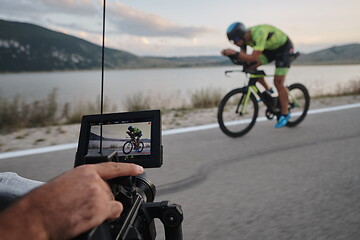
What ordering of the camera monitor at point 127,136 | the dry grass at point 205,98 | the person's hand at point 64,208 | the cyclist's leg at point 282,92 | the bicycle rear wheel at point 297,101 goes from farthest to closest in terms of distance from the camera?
1. the dry grass at point 205,98
2. the bicycle rear wheel at point 297,101
3. the cyclist's leg at point 282,92
4. the camera monitor at point 127,136
5. the person's hand at point 64,208

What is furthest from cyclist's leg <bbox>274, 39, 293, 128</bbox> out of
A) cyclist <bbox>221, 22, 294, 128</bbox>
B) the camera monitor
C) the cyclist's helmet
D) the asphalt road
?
the camera monitor

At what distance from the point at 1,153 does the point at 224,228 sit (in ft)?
11.3

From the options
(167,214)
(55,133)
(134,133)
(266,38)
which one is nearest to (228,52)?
(266,38)

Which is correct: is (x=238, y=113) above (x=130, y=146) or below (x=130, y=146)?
below

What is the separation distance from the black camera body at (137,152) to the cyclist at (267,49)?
405cm

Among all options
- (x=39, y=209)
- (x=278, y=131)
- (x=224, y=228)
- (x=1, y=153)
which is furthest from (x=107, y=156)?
(x=278, y=131)

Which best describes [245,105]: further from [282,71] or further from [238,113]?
[282,71]

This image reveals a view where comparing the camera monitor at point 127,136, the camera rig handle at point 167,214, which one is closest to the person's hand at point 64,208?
the camera rig handle at point 167,214

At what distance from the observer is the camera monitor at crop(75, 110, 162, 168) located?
1.16m

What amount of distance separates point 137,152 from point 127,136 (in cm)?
7

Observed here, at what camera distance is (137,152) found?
1.21 metres

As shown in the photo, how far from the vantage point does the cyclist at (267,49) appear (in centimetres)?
507

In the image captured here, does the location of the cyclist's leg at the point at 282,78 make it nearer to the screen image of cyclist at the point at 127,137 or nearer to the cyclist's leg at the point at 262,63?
the cyclist's leg at the point at 262,63

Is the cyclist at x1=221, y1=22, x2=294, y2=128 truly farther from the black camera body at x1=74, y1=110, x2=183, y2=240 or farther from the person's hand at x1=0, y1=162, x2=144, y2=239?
the person's hand at x1=0, y1=162, x2=144, y2=239
